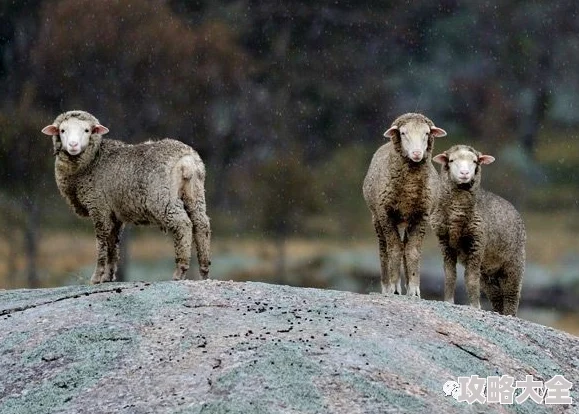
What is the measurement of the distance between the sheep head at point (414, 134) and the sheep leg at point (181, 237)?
2.37 metres

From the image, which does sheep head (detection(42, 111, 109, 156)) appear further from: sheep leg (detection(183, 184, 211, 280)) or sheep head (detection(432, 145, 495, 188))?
sheep head (detection(432, 145, 495, 188))

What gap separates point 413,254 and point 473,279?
118 centimetres

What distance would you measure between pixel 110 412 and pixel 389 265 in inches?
181

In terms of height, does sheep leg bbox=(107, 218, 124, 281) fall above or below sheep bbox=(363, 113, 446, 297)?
below

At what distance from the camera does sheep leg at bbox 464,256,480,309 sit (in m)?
13.3

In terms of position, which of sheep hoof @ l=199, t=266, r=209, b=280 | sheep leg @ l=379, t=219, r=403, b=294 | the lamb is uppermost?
the lamb

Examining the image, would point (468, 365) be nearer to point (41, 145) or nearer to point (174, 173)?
point (174, 173)

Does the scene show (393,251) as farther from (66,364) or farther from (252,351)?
(66,364)

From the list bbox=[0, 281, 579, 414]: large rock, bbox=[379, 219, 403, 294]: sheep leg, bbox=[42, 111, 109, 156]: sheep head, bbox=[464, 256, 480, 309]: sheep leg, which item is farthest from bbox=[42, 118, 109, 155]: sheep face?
bbox=[464, 256, 480, 309]: sheep leg

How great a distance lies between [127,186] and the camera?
504 inches

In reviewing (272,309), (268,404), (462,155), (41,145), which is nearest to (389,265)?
(462,155)

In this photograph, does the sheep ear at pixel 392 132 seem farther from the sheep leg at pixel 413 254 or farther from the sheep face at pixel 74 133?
the sheep face at pixel 74 133

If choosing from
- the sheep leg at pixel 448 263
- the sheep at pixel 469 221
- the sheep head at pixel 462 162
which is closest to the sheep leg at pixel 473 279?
the sheep at pixel 469 221

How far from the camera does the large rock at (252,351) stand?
8977 millimetres
